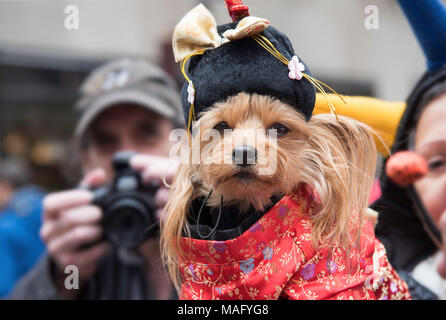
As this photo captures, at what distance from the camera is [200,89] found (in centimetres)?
79

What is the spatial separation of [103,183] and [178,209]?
661 mm

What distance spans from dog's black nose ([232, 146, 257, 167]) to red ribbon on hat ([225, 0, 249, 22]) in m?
0.23

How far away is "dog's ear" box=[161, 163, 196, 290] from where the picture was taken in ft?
2.80

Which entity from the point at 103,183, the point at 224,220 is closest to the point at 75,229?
the point at 103,183

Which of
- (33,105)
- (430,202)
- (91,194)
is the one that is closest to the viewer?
(430,202)

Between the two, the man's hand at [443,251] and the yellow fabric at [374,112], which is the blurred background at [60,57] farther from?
the man's hand at [443,251]

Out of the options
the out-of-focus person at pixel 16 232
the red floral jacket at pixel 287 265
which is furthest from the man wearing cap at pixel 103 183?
the out-of-focus person at pixel 16 232

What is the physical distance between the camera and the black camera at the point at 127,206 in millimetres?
1237

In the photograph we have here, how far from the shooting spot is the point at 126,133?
1.68m

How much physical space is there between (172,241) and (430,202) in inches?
23.4

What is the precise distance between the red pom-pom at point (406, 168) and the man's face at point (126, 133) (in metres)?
0.95
